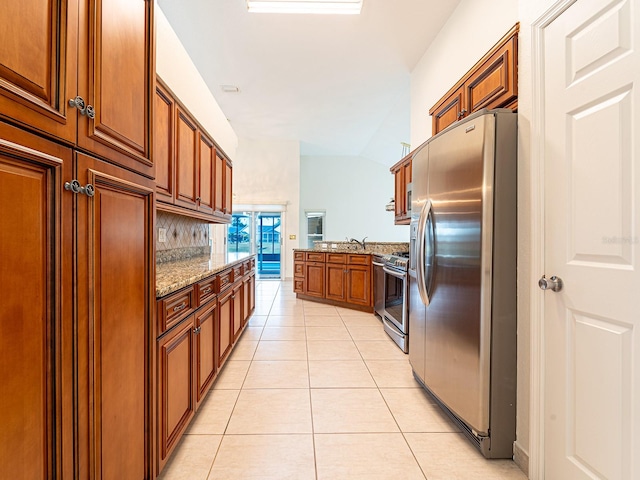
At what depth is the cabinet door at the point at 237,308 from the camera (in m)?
2.88

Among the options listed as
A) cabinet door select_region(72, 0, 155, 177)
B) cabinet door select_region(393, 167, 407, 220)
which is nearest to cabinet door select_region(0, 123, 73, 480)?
cabinet door select_region(72, 0, 155, 177)

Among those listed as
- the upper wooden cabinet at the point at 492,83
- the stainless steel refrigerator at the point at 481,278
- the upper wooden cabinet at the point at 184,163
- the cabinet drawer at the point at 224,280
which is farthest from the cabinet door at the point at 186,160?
the upper wooden cabinet at the point at 492,83

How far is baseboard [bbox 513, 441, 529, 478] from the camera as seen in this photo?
1.50 m

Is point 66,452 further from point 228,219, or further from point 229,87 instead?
point 229,87

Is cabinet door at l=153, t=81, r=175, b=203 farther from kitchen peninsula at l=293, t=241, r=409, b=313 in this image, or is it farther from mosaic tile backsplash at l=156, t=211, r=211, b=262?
kitchen peninsula at l=293, t=241, r=409, b=313

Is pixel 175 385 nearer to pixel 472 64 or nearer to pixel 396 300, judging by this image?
pixel 396 300

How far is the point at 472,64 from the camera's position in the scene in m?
2.64

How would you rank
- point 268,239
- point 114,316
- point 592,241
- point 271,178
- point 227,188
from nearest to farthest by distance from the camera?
point 114,316
point 592,241
point 227,188
point 271,178
point 268,239

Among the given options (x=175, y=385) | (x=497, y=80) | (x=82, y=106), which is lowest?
(x=175, y=385)

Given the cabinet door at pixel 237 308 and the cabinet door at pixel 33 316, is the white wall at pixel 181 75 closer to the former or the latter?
the cabinet door at pixel 33 316

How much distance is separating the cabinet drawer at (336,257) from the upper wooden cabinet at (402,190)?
1.12 metres

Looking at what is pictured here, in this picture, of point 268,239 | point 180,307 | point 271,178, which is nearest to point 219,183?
point 180,307

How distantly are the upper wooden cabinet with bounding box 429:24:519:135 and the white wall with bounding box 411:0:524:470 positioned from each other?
6cm

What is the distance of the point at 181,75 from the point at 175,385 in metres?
2.15
